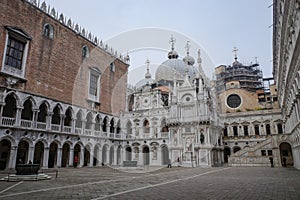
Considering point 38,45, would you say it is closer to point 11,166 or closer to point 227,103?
point 11,166

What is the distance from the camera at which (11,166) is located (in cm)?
2186

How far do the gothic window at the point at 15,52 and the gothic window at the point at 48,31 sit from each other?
2888 mm

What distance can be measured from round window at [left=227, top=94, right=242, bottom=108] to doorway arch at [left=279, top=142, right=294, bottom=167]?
56.8 ft

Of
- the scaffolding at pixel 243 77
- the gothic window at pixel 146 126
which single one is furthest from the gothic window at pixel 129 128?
the scaffolding at pixel 243 77

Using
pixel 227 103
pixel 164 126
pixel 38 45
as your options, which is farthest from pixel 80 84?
pixel 227 103

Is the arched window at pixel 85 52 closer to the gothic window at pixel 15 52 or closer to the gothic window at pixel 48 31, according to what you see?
the gothic window at pixel 48 31

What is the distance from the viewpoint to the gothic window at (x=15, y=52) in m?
23.2

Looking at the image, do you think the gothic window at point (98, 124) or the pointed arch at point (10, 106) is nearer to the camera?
the pointed arch at point (10, 106)

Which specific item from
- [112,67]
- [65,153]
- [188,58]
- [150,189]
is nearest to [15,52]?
[65,153]

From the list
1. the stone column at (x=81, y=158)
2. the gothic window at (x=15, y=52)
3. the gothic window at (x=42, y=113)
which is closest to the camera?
the gothic window at (x=15, y=52)

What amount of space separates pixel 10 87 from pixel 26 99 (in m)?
1.90

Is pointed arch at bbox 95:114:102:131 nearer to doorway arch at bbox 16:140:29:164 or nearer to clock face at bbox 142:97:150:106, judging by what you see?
doorway arch at bbox 16:140:29:164

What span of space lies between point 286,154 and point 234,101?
18490 mm

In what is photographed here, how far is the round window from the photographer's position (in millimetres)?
48844
